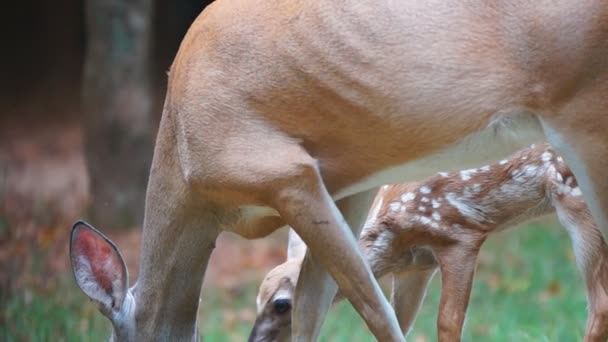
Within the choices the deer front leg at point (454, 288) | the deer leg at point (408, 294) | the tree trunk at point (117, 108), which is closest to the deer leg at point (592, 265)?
the deer front leg at point (454, 288)

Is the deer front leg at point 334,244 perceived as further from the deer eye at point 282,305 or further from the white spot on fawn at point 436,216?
the white spot on fawn at point 436,216

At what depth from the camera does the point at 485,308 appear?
33.7ft

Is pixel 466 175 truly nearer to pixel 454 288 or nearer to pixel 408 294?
pixel 454 288

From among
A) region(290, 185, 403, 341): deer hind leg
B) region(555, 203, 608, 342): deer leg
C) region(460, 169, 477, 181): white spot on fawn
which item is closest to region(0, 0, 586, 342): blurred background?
region(555, 203, 608, 342): deer leg

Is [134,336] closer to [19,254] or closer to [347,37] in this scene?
[347,37]

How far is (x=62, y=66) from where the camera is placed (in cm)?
1659

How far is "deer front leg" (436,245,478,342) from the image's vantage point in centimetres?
647

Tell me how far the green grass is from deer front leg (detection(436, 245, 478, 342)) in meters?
0.86

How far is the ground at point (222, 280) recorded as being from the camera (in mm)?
7879

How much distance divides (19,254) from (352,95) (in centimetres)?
454

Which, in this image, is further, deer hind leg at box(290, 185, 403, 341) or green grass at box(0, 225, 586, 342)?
green grass at box(0, 225, 586, 342)

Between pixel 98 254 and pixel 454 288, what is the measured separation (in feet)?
6.33

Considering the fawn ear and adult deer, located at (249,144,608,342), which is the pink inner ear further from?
adult deer, located at (249,144,608,342)

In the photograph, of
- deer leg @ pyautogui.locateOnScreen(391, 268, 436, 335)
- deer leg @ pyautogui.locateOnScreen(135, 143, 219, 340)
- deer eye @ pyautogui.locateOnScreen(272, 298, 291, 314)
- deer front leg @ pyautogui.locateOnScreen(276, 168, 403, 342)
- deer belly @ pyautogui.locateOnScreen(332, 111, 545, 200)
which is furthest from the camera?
deer leg @ pyautogui.locateOnScreen(391, 268, 436, 335)
